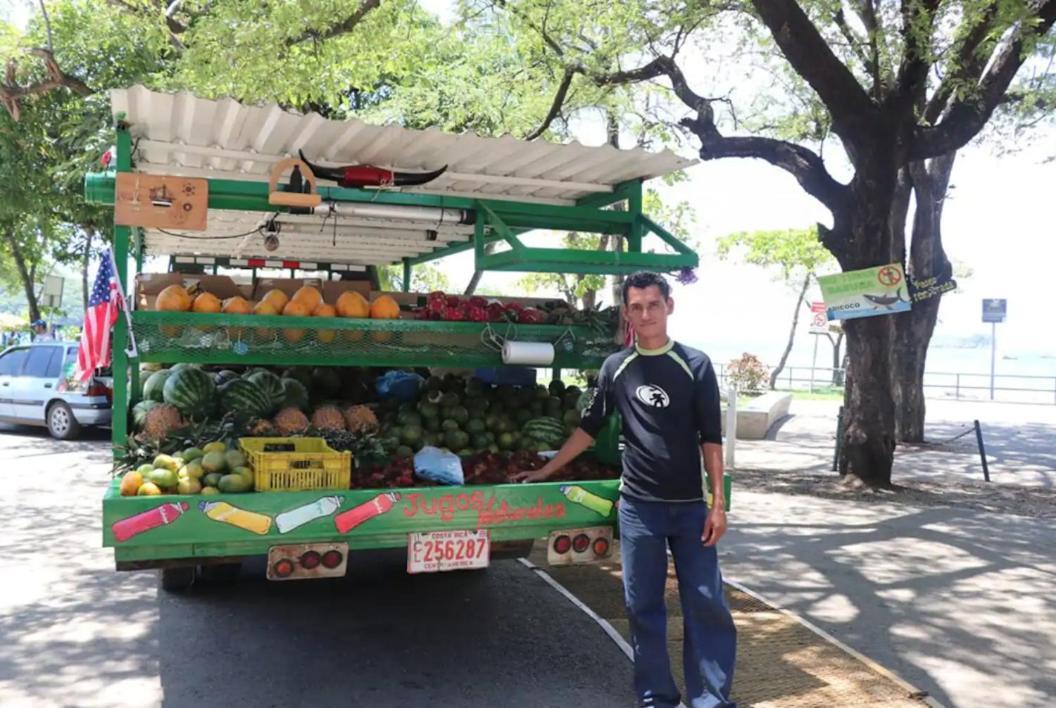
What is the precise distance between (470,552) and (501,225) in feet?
6.98

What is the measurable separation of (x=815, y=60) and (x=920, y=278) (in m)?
7.04

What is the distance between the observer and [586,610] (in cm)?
578

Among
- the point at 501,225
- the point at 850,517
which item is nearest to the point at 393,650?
the point at 501,225

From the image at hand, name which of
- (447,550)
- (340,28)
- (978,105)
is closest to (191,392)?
(447,550)

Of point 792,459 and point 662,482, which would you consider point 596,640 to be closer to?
point 662,482

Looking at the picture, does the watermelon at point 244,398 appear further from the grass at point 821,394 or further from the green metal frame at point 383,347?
the grass at point 821,394

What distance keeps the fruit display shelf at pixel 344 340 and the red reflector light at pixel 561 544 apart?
48.8 inches

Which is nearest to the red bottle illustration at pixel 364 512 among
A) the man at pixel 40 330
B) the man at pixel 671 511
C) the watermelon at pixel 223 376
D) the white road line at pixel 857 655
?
the man at pixel 671 511

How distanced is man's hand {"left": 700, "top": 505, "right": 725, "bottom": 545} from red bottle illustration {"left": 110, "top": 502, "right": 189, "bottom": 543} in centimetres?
230

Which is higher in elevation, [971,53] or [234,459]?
[971,53]

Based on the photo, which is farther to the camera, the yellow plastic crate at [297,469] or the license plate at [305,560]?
the yellow plastic crate at [297,469]

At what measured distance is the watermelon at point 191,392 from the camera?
5453mm

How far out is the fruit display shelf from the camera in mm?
4746

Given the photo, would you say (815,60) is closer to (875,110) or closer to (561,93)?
(875,110)
